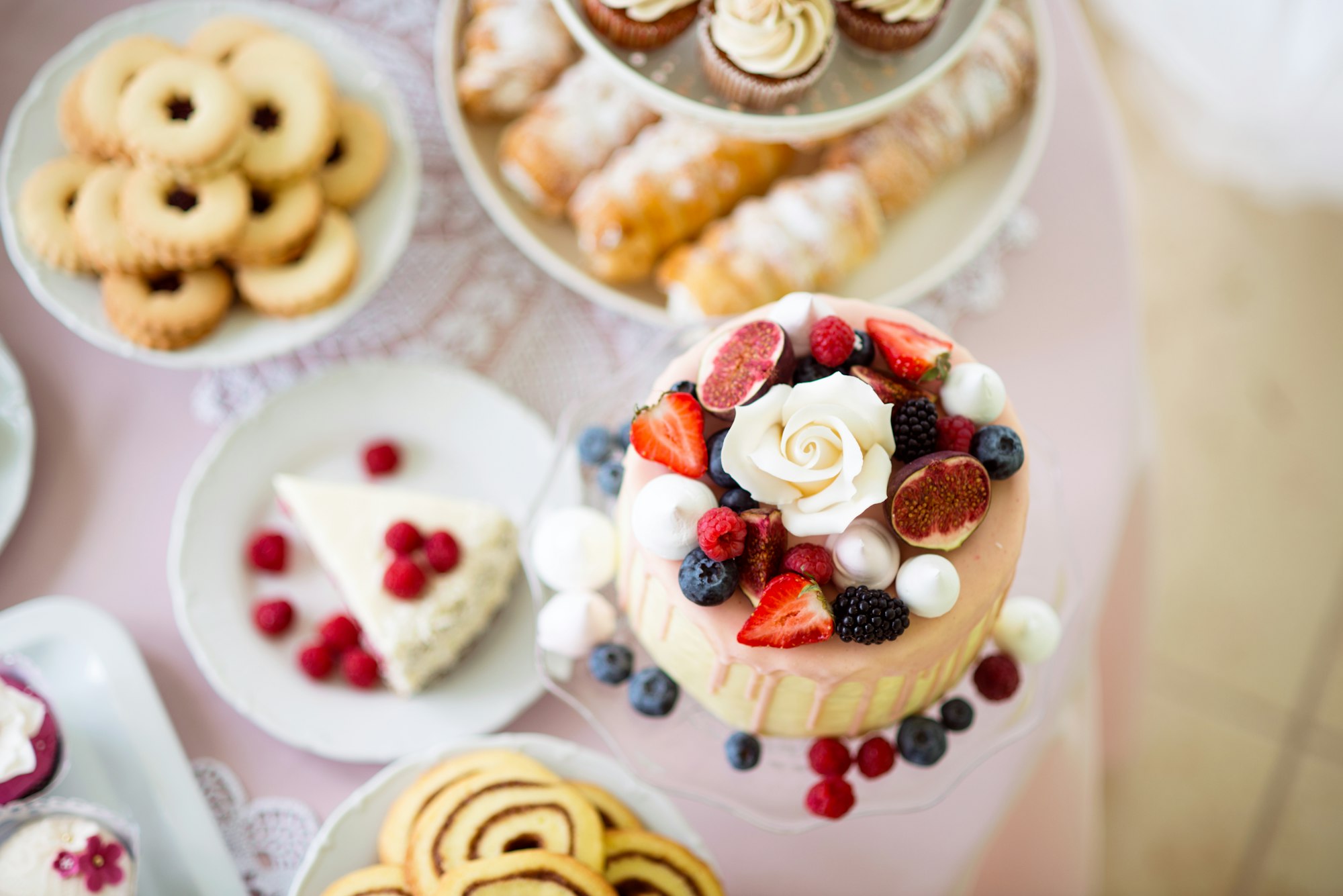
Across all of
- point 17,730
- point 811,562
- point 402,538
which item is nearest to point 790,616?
point 811,562

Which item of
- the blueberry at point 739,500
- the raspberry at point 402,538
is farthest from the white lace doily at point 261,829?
the blueberry at point 739,500

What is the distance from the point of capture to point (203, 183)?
1360mm

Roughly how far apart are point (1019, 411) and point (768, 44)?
0.69m

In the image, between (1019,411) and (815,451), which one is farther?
(1019,411)

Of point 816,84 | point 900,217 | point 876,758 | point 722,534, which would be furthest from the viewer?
point 900,217

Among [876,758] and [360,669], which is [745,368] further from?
[360,669]

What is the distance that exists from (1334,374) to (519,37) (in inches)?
98.0

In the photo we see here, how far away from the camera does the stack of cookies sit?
4.37ft

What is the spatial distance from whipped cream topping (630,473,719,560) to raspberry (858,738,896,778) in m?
0.36

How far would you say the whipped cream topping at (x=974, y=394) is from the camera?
1047 mm

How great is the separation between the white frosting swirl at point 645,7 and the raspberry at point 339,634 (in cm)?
94

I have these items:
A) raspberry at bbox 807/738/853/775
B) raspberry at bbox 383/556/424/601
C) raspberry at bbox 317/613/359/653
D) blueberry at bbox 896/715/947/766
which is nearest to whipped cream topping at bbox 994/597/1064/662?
blueberry at bbox 896/715/947/766

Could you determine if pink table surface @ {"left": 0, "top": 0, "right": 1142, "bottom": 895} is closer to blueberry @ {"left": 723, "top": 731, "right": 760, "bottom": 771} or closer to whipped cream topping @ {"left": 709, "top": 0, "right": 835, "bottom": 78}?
blueberry @ {"left": 723, "top": 731, "right": 760, "bottom": 771}

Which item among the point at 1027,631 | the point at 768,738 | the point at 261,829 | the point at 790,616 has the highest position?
the point at 790,616
